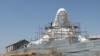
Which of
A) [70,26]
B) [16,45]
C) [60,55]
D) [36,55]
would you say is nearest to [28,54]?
[36,55]

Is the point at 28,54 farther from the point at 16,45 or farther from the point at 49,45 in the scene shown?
the point at 16,45

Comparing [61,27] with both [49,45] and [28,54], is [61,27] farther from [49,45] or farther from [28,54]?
[28,54]

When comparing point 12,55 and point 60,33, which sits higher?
point 60,33

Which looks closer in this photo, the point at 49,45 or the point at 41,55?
the point at 41,55

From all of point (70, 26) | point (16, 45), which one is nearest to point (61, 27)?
point (70, 26)

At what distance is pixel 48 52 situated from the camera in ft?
92.4

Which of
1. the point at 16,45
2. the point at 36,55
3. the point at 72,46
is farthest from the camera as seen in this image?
the point at 16,45

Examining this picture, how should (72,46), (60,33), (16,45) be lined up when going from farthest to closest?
1. (16,45)
2. (60,33)
3. (72,46)

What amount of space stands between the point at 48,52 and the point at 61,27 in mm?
15363

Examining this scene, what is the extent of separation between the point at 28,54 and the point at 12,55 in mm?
3251

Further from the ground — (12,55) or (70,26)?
(70,26)

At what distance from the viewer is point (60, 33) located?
41.4 m

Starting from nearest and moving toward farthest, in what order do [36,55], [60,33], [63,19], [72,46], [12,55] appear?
[72,46]
[36,55]
[12,55]
[60,33]
[63,19]

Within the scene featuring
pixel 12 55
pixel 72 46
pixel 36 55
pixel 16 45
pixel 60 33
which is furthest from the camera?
pixel 16 45
